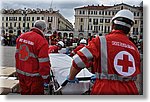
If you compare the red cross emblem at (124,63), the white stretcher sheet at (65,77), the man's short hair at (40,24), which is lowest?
the white stretcher sheet at (65,77)

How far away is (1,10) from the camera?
62.3 inches

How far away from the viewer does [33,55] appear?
154cm

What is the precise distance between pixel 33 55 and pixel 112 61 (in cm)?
55

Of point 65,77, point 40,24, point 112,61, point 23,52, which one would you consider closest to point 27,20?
point 40,24

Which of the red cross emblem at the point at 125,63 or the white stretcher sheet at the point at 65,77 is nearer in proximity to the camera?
the red cross emblem at the point at 125,63

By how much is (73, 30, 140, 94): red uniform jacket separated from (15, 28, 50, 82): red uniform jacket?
36cm

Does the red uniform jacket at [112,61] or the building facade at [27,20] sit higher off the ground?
the building facade at [27,20]

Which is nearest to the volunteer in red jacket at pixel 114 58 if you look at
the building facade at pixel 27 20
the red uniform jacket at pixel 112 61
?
the red uniform jacket at pixel 112 61

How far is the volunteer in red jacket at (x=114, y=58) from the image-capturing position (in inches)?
46.4

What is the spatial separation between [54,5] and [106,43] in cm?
51

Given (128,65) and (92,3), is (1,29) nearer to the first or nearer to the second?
(92,3)

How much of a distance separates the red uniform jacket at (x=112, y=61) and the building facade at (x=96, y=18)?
11.2 inches

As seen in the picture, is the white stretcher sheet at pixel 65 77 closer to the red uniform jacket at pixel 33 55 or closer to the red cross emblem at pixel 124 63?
the red uniform jacket at pixel 33 55

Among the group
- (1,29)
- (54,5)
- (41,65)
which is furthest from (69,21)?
(1,29)
